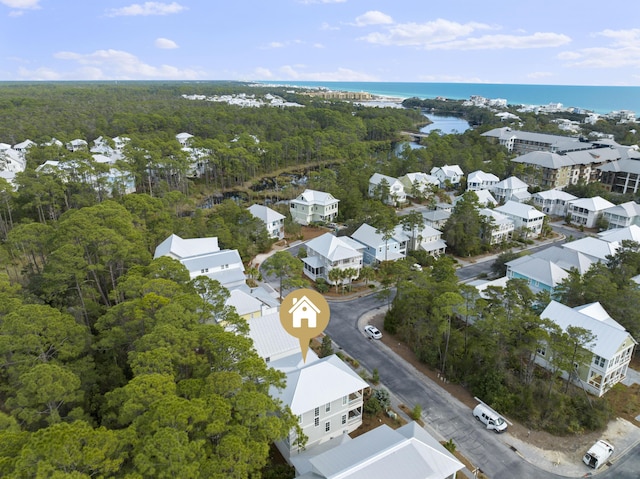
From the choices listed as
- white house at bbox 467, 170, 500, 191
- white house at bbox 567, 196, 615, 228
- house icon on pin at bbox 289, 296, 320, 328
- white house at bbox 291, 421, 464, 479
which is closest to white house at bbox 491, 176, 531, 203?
white house at bbox 467, 170, 500, 191

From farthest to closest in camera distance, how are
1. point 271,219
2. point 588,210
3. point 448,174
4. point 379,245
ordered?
point 448,174 → point 588,210 → point 271,219 → point 379,245

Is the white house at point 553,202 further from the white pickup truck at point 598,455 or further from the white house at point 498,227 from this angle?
the white pickup truck at point 598,455

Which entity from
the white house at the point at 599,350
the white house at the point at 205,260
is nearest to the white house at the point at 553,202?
the white house at the point at 599,350

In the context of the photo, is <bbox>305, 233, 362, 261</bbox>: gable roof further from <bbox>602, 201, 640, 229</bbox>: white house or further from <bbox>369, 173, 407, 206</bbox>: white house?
<bbox>602, 201, 640, 229</bbox>: white house

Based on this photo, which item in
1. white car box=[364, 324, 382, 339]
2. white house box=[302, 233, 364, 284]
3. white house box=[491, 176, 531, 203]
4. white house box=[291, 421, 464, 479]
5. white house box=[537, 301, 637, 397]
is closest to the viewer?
white house box=[291, 421, 464, 479]

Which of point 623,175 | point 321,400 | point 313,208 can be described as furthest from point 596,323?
point 623,175

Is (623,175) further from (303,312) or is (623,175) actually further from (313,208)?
(303,312)
